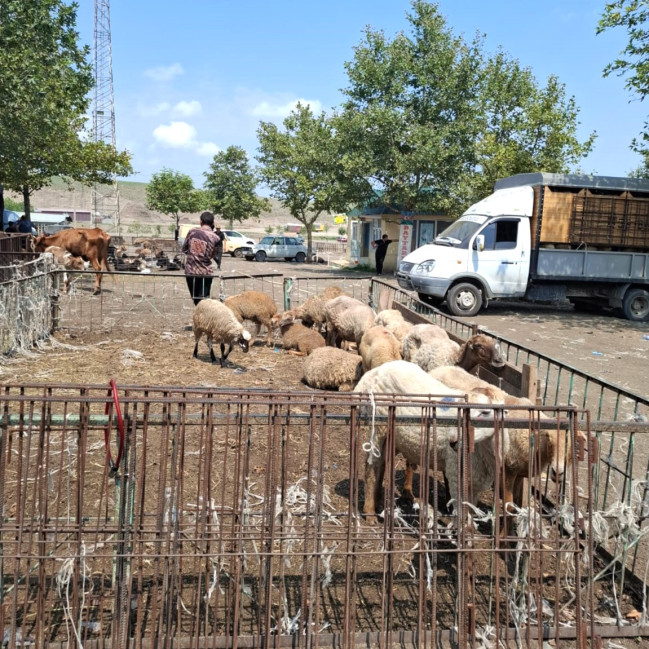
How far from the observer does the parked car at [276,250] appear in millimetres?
39344

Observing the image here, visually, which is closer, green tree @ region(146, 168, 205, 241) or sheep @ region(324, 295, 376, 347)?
sheep @ region(324, 295, 376, 347)

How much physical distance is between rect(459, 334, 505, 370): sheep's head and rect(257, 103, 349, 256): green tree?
23.9m

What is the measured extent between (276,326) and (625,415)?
19.4ft

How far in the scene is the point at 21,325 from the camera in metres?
9.61

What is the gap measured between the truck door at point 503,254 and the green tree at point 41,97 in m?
11.6

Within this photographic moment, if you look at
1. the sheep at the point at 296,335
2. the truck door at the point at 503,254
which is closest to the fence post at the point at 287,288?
the sheep at the point at 296,335

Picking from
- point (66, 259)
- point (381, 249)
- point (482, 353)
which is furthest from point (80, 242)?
point (482, 353)

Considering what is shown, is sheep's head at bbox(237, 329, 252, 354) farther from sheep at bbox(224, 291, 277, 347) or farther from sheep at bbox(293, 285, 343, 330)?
sheep at bbox(293, 285, 343, 330)

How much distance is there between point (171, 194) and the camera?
1980 inches

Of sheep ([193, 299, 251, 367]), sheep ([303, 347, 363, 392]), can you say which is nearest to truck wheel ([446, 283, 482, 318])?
sheep ([193, 299, 251, 367])

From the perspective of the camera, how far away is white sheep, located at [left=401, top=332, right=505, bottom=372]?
655 centimetres

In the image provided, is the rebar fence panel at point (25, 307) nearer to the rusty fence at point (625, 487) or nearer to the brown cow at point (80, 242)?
the rusty fence at point (625, 487)

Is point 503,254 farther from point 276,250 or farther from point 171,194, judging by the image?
point 171,194

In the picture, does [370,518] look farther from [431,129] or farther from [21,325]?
[431,129]
